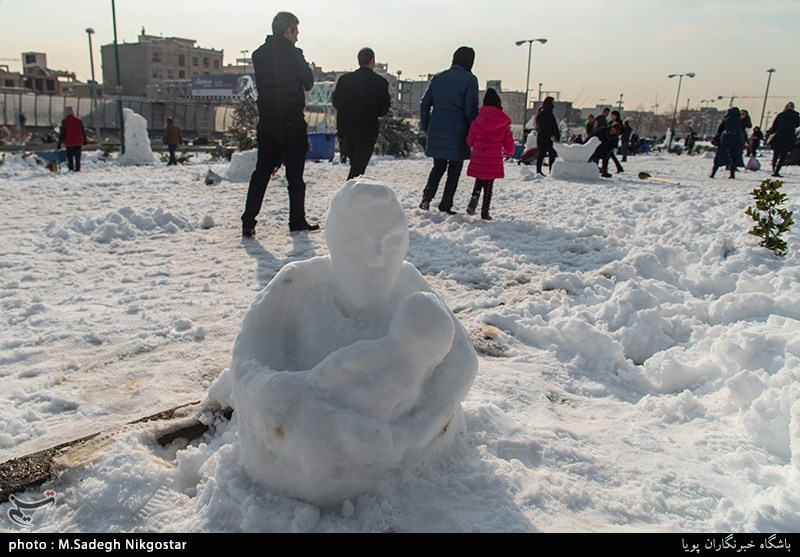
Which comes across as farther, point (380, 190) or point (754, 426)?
point (754, 426)

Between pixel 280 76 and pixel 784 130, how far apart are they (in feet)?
39.6

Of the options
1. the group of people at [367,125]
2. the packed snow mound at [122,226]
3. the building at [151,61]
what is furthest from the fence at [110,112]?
the group of people at [367,125]

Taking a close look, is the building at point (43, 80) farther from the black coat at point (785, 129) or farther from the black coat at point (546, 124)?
the black coat at point (785, 129)

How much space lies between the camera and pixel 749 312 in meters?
3.87

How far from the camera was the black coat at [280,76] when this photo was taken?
Result: 567 centimetres

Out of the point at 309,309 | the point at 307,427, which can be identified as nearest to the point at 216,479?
the point at 307,427

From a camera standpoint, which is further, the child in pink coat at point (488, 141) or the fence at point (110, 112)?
A: the fence at point (110, 112)

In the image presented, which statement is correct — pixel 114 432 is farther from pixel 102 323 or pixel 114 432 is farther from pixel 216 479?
pixel 102 323

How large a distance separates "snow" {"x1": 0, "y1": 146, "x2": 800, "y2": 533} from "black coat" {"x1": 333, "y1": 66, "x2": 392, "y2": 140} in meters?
1.62

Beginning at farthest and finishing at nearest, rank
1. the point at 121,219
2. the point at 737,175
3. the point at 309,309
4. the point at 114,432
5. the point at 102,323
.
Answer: the point at 737,175 < the point at 121,219 < the point at 102,323 < the point at 114,432 < the point at 309,309

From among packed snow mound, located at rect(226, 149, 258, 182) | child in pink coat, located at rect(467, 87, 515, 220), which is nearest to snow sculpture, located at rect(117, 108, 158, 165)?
packed snow mound, located at rect(226, 149, 258, 182)

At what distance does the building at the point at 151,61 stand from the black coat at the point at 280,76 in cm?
7440

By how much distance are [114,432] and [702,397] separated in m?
2.92

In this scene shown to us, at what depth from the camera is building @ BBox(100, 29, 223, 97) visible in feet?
240
